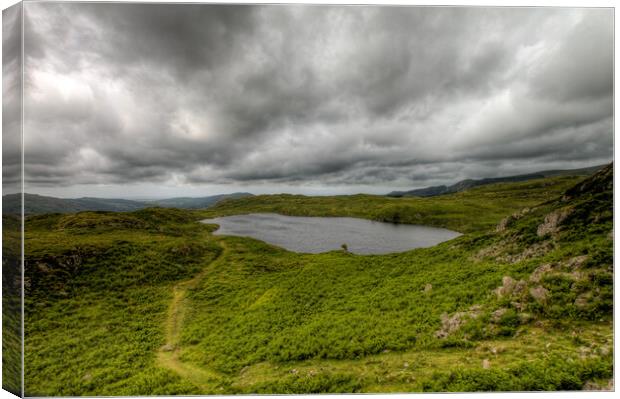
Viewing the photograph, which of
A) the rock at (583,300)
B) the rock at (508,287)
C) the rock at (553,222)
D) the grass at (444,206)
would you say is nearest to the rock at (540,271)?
the rock at (508,287)

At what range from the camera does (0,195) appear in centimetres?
920

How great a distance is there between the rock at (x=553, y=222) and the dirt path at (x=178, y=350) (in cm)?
1724

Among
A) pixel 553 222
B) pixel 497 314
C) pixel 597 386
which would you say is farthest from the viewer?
pixel 553 222

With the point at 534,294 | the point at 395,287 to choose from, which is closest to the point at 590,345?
the point at 534,294

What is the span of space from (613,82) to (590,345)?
11.3 m

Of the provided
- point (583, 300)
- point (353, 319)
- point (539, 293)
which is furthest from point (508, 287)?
point (353, 319)

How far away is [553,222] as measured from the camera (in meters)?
12.2

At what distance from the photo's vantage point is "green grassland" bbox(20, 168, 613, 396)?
7332mm

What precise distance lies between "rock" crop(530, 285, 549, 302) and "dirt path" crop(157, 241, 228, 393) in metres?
12.2

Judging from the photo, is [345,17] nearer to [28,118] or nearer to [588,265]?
[588,265]

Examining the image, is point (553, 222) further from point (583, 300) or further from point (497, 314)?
point (497, 314)

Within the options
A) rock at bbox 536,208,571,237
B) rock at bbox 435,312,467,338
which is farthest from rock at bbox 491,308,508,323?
rock at bbox 536,208,571,237

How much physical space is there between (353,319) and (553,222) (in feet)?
38.8

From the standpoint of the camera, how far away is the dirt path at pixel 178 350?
9.06m
